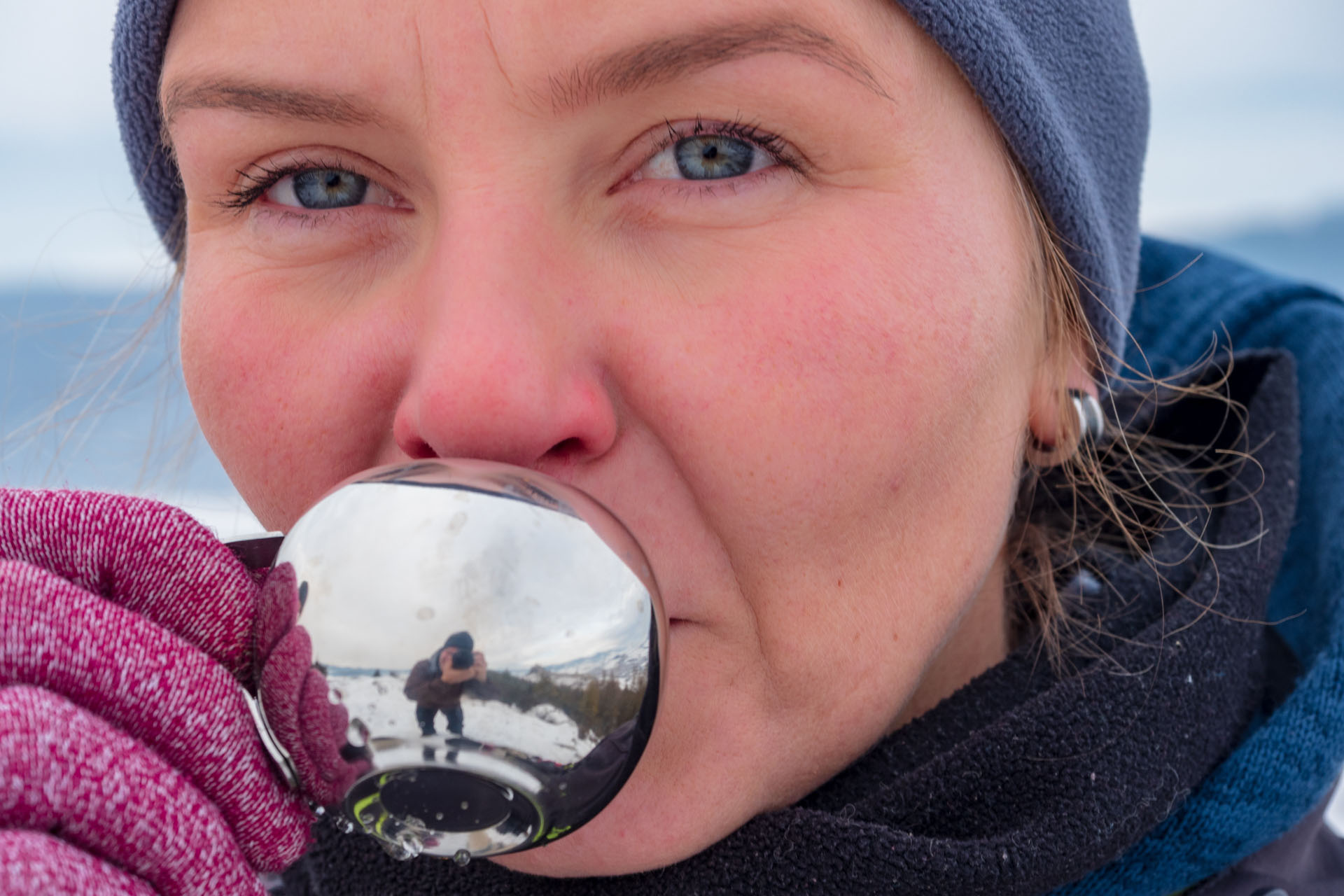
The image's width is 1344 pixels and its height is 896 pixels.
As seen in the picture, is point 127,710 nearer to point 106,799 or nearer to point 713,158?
point 106,799

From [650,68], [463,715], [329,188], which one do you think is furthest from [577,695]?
[329,188]

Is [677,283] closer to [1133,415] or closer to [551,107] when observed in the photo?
[551,107]

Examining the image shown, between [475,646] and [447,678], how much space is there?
0.02 m

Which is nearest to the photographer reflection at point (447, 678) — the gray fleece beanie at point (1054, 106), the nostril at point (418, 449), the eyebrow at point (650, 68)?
the nostril at point (418, 449)

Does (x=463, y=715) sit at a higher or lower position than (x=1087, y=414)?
higher

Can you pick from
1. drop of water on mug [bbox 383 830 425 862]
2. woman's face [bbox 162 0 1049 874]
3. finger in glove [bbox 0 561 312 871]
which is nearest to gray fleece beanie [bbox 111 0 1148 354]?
woman's face [bbox 162 0 1049 874]

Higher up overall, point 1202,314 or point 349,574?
point 349,574

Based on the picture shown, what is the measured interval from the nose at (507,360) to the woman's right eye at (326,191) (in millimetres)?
164

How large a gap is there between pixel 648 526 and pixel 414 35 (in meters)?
0.39

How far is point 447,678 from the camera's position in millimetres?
658

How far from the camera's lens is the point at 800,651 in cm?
93

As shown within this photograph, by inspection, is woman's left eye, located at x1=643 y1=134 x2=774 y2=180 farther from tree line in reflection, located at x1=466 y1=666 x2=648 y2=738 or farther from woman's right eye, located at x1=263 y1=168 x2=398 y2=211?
tree line in reflection, located at x1=466 y1=666 x2=648 y2=738

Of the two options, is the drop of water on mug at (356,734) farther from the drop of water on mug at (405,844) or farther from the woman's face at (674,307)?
the woman's face at (674,307)

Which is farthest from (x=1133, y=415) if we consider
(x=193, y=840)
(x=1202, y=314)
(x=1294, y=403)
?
(x=193, y=840)
